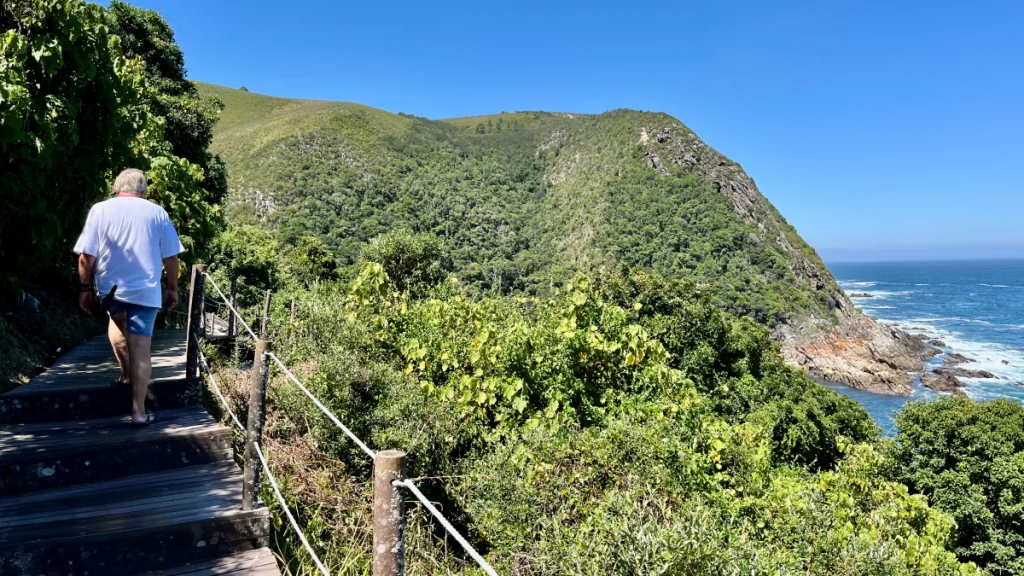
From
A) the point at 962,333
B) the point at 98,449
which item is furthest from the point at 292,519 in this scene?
the point at 962,333

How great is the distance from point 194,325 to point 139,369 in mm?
926

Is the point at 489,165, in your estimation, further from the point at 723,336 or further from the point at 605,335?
the point at 605,335

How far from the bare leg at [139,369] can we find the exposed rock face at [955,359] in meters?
69.3

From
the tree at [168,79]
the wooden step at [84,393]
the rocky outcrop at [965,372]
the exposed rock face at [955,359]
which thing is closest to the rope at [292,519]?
the wooden step at [84,393]

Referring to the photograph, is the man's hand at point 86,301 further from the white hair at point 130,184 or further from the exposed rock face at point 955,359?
the exposed rock face at point 955,359

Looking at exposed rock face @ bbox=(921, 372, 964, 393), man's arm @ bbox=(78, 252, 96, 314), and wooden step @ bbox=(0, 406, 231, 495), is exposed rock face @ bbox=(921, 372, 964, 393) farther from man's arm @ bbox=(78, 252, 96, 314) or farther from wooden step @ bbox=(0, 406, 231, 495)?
man's arm @ bbox=(78, 252, 96, 314)

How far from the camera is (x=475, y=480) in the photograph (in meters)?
5.55

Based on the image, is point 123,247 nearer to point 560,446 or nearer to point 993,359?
point 560,446

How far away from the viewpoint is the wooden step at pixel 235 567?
2691mm

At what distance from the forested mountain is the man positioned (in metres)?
49.7

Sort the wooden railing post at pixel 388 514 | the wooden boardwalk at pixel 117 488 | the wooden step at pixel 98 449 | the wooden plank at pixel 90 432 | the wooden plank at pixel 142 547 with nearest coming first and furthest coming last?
the wooden railing post at pixel 388 514
the wooden plank at pixel 142 547
the wooden boardwalk at pixel 117 488
the wooden step at pixel 98 449
the wooden plank at pixel 90 432

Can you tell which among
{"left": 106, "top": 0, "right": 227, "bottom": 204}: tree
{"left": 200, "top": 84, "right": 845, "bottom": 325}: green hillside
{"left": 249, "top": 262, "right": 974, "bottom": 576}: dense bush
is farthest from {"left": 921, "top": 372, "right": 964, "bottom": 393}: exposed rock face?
{"left": 106, "top": 0, "right": 227, "bottom": 204}: tree

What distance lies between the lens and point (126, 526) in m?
Result: 2.80

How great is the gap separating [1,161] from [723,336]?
22.4 meters
